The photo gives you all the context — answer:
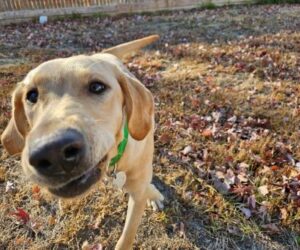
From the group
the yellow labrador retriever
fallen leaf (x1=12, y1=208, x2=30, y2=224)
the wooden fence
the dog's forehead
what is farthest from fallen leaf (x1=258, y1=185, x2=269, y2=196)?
the wooden fence

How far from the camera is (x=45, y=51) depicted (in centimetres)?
771

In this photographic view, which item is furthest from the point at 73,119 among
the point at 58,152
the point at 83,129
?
the point at 58,152

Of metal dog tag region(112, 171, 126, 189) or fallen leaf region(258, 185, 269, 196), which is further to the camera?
fallen leaf region(258, 185, 269, 196)

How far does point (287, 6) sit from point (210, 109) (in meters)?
8.60

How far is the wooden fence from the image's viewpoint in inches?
456

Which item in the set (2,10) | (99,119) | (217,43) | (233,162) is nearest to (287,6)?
(217,43)

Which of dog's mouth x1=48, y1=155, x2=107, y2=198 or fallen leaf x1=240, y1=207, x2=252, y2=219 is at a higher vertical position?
dog's mouth x1=48, y1=155, x2=107, y2=198

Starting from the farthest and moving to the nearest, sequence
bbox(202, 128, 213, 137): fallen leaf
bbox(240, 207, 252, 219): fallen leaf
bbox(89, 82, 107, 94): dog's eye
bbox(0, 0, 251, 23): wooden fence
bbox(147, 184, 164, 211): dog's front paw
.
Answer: bbox(0, 0, 251, 23): wooden fence → bbox(202, 128, 213, 137): fallen leaf → bbox(147, 184, 164, 211): dog's front paw → bbox(240, 207, 252, 219): fallen leaf → bbox(89, 82, 107, 94): dog's eye

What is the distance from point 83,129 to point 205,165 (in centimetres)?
229

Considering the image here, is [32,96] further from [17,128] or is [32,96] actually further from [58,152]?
[58,152]

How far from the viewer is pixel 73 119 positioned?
189 centimetres

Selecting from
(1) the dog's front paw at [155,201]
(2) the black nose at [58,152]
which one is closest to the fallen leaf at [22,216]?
(1) the dog's front paw at [155,201]

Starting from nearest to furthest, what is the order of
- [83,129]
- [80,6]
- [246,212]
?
[83,129], [246,212], [80,6]

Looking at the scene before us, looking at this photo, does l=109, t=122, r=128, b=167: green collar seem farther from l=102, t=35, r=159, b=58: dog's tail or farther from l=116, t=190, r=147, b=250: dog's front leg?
l=102, t=35, r=159, b=58: dog's tail
